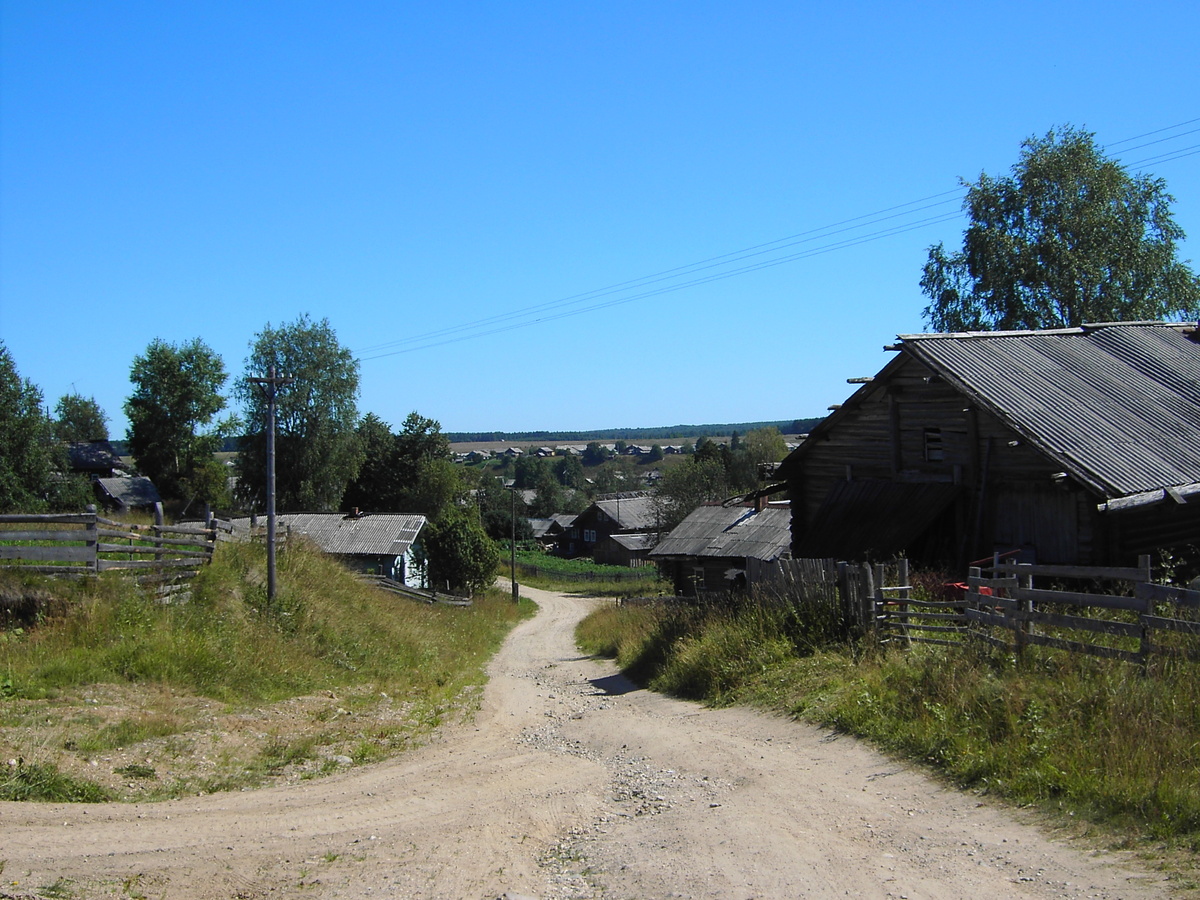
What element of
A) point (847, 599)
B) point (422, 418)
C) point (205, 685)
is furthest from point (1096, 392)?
point (422, 418)

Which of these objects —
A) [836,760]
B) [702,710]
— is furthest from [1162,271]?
[836,760]

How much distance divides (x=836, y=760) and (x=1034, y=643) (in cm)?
261

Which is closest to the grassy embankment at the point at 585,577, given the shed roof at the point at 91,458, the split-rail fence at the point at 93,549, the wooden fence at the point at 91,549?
the shed roof at the point at 91,458

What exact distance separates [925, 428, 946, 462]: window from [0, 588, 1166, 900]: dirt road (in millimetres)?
10572

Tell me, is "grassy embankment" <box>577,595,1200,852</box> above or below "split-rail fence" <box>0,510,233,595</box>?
below

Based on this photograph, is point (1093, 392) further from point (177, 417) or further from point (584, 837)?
point (177, 417)

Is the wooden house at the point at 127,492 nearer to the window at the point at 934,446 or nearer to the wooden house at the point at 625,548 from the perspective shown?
the wooden house at the point at 625,548

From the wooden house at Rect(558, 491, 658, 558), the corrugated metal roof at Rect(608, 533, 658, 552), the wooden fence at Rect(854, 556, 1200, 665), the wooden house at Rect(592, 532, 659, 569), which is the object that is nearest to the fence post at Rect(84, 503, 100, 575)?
the wooden fence at Rect(854, 556, 1200, 665)

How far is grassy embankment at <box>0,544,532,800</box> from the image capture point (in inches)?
405

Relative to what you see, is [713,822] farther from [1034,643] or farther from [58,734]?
[58,734]

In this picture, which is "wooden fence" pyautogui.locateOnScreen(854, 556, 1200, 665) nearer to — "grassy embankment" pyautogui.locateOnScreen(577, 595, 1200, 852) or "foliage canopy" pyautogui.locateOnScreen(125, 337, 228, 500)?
"grassy embankment" pyautogui.locateOnScreen(577, 595, 1200, 852)

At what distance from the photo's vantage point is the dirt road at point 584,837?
21.7ft

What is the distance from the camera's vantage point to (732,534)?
128ft

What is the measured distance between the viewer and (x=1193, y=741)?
7.63 metres
